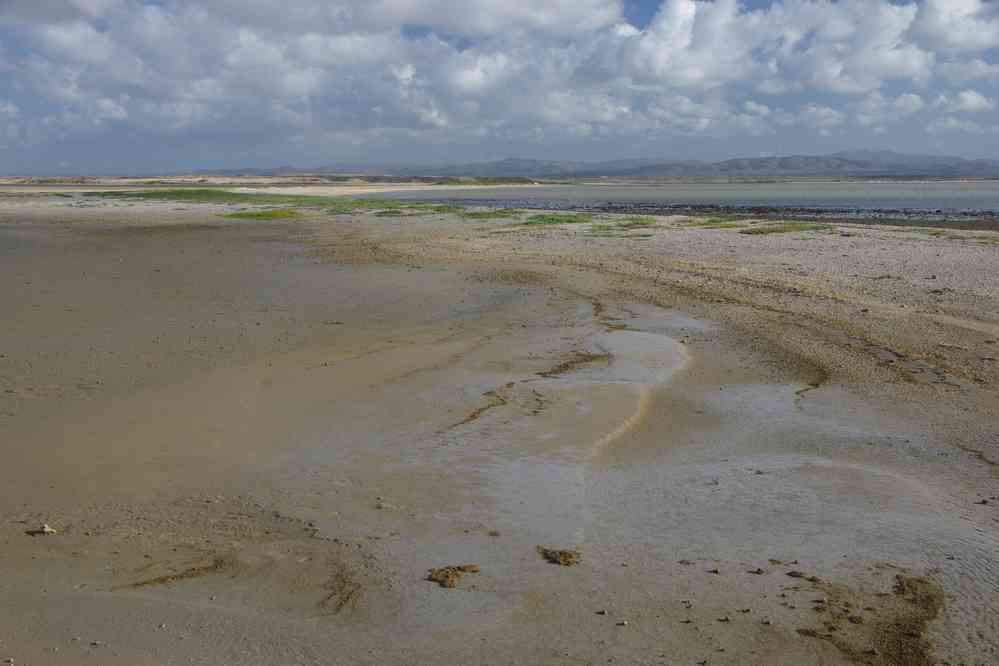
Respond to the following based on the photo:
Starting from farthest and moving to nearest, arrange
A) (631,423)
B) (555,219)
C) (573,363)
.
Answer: (555,219) < (573,363) < (631,423)

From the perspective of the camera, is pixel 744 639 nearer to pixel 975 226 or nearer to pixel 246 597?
pixel 246 597

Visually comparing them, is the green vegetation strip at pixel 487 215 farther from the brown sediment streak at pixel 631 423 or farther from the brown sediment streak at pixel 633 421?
the brown sediment streak at pixel 631 423

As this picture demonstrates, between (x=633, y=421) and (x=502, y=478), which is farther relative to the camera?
(x=633, y=421)

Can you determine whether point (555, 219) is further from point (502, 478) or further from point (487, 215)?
point (502, 478)

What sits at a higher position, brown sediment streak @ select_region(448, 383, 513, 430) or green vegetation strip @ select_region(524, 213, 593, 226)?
green vegetation strip @ select_region(524, 213, 593, 226)

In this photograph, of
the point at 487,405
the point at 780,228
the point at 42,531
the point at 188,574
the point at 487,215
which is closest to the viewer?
the point at 188,574

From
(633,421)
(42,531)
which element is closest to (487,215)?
(633,421)

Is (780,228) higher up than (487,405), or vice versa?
(780,228)

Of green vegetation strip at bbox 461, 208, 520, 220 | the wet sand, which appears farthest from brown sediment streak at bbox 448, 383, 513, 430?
green vegetation strip at bbox 461, 208, 520, 220

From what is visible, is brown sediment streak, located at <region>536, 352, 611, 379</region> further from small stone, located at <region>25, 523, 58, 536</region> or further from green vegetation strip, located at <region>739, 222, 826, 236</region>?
green vegetation strip, located at <region>739, 222, 826, 236</region>
